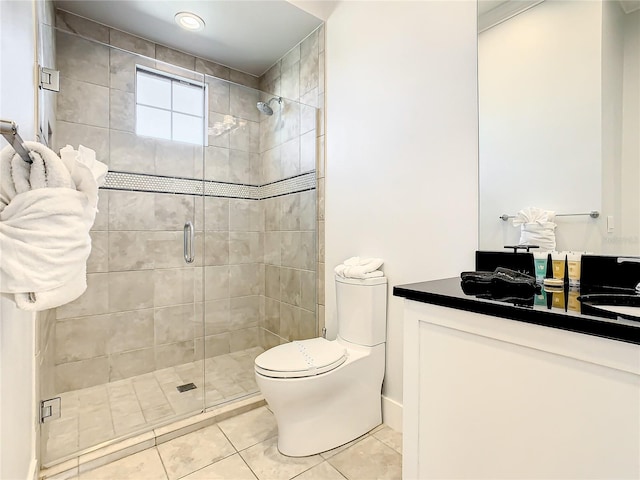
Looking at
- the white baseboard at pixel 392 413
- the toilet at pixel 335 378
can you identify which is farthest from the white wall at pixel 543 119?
the white baseboard at pixel 392 413

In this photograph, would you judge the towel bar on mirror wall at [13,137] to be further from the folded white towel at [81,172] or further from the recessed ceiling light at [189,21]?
the recessed ceiling light at [189,21]

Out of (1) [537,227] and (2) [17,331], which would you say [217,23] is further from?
(1) [537,227]

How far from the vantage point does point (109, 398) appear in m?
2.03

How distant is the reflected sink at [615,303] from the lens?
78 cm

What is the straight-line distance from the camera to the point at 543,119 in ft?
4.15

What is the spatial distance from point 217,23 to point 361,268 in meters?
1.92

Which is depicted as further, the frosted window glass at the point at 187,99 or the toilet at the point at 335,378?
the frosted window glass at the point at 187,99

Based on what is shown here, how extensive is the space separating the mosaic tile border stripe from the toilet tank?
0.87 metres

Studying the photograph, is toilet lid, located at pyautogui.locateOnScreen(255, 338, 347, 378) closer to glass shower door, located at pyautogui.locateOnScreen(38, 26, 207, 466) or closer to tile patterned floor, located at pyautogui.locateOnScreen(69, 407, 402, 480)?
tile patterned floor, located at pyautogui.locateOnScreen(69, 407, 402, 480)

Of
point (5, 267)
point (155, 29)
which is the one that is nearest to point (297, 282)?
point (5, 267)

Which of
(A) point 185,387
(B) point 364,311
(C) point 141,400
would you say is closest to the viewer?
(B) point 364,311

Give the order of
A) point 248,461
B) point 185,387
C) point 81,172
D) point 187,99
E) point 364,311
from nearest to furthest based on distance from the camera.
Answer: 1. point 81,172
2. point 248,461
3. point 364,311
4. point 185,387
5. point 187,99

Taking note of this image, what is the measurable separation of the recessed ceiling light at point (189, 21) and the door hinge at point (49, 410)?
2309mm

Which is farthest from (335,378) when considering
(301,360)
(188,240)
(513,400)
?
(188,240)
